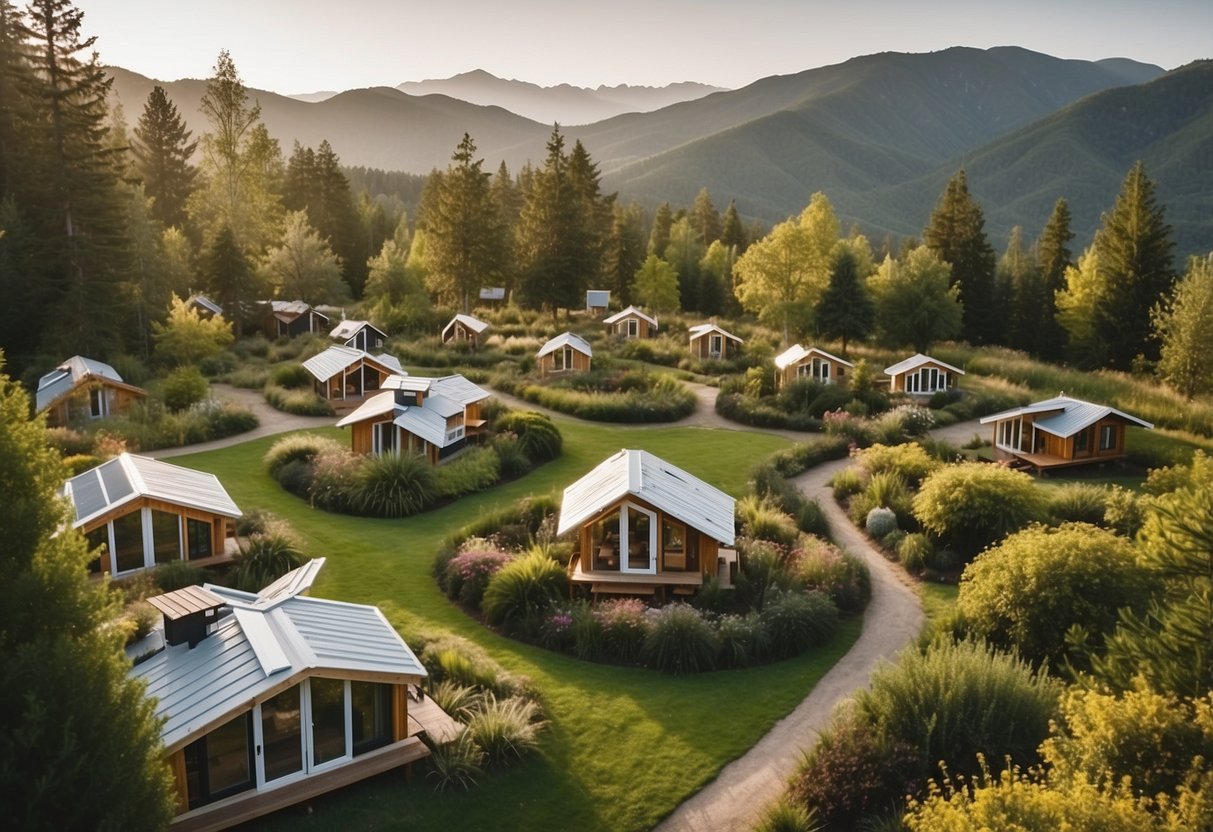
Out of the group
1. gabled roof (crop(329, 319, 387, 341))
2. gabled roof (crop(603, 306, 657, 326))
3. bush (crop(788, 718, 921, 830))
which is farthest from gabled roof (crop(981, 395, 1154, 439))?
gabled roof (crop(329, 319, 387, 341))

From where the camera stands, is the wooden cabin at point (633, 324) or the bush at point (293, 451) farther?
the wooden cabin at point (633, 324)

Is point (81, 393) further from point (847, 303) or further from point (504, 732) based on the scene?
point (847, 303)

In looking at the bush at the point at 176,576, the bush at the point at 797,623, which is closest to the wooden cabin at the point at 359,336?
the bush at the point at 176,576

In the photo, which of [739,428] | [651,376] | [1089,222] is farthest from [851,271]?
[1089,222]

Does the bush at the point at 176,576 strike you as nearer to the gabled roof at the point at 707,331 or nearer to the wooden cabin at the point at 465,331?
the wooden cabin at the point at 465,331

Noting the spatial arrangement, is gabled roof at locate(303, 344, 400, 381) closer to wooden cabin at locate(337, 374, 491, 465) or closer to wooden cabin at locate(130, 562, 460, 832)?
wooden cabin at locate(337, 374, 491, 465)

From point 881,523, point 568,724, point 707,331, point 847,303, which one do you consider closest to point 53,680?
point 568,724
